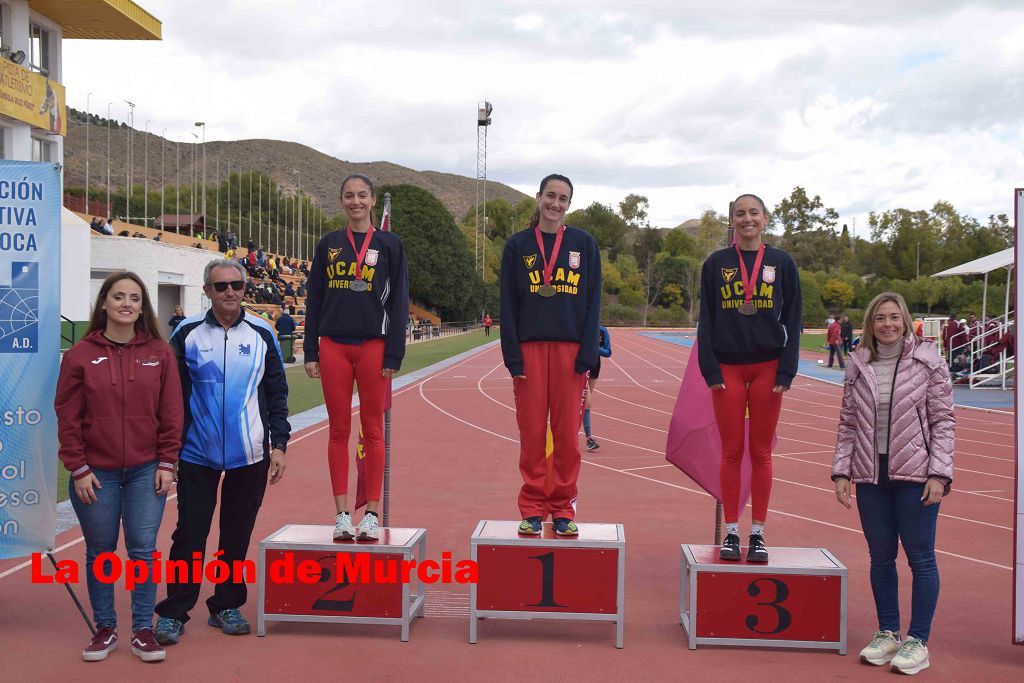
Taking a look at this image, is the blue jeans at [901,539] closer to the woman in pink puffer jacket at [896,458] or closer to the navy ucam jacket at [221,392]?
the woman in pink puffer jacket at [896,458]

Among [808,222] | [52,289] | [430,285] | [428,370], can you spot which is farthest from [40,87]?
[808,222]

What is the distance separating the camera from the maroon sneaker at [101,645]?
4.61 m

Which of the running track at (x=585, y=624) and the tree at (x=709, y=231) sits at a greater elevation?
the tree at (x=709, y=231)

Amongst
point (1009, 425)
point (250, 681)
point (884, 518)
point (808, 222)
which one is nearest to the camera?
point (250, 681)

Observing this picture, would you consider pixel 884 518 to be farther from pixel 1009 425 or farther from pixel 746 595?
pixel 1009 425

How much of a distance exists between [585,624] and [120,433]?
271cm

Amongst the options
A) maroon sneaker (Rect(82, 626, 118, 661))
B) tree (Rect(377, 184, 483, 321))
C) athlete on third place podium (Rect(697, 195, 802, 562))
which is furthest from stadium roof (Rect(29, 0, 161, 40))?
tree (Rect(377, 184, 483, 321))

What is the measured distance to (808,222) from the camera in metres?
133

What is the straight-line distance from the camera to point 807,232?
131250 mm

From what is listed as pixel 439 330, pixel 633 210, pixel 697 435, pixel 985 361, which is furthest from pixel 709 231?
pixel 697 435

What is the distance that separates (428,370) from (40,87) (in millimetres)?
13531

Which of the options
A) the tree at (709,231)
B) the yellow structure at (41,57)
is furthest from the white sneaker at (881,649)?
the tree at (709,231)

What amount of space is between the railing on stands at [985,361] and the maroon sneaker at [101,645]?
22.4 metres

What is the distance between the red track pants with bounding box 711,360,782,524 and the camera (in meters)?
5.28
